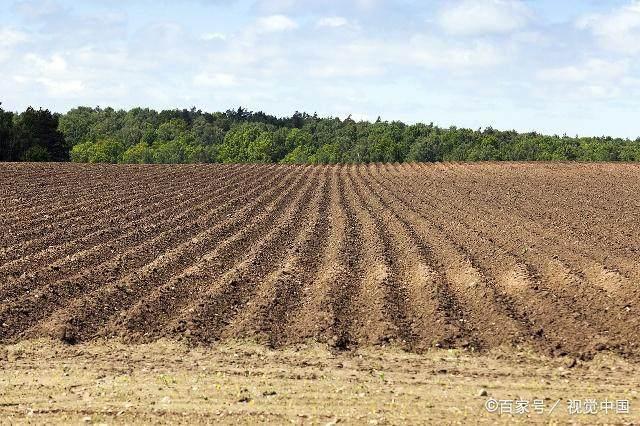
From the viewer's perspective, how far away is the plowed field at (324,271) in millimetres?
11453

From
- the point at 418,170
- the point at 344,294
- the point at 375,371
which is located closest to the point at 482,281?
the point at 344,294

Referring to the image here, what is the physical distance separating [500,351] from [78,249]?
10934 millimetres

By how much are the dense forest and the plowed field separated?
55777 mm

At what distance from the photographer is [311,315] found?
12.2 meters

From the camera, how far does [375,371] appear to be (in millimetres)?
9633

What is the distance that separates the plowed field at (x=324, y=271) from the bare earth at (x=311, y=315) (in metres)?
0.06

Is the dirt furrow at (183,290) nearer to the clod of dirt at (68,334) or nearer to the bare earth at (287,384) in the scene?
the clod of dirt at (68,334)

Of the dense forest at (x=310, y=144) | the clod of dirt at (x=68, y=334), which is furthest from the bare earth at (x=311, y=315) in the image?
the dense forest at (x=310, y=144)

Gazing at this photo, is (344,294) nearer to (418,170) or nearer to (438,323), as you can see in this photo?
(438,323)

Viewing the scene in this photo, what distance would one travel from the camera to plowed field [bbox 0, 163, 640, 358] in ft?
37.6

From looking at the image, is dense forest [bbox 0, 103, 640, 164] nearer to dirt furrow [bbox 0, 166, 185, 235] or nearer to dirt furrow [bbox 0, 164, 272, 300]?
dirt furrow [bbox 0, 166, 185, 235]

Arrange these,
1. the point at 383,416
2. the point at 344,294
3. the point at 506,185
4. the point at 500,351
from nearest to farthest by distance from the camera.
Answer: the point at 383,416
the point at 500,351
the point at 344,294
the point at 506,185

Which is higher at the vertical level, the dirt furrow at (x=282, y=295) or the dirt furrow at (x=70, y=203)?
the dirt furrow at (x=70, y=203)

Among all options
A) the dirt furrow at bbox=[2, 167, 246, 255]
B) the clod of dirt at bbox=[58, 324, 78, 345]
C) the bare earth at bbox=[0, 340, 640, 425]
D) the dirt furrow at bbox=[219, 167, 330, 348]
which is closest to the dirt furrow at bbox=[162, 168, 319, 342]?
the dirt furrow at bbox=[219, 167, 330, 348]
